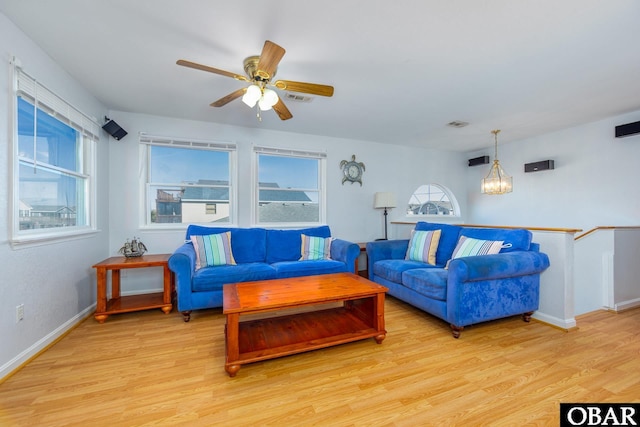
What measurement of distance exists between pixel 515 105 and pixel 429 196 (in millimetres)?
2505

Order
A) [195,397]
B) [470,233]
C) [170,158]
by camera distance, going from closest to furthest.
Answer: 1. [195,397]
2. [470,233]
3. [170,158]

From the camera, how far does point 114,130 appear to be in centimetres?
315

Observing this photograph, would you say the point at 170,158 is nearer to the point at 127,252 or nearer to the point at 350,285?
the point at 127,252

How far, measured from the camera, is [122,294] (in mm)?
3332

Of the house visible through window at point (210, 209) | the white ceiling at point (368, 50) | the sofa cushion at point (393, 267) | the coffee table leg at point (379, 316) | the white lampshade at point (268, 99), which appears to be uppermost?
the white ceiling at point (368, 50)

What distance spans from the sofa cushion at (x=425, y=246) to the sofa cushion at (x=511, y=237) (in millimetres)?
497

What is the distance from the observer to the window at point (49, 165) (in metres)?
1.99

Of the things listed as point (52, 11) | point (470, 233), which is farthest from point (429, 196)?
point (52, 11)

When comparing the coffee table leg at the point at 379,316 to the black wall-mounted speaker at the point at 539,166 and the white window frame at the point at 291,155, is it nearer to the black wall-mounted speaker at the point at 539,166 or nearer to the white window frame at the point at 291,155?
the white window frame at the point at 291,155

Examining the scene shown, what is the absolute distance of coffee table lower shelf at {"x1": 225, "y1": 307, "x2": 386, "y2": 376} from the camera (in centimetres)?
189

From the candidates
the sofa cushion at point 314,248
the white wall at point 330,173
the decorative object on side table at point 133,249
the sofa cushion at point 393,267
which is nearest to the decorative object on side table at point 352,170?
the white wall at point 330,173

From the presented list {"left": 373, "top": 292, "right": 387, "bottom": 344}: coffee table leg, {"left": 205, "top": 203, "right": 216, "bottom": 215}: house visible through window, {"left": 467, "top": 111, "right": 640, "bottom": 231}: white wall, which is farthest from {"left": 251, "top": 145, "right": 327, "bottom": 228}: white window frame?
{"left": 467, "top": 111, "right": 640, "bottom": 231}: white wall

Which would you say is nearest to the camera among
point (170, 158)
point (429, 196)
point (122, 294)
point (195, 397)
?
point (195, 397)

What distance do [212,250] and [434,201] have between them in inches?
173
